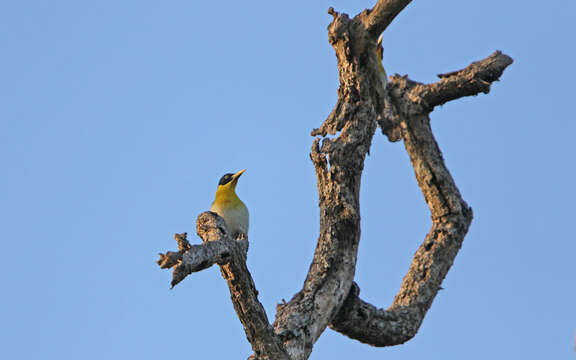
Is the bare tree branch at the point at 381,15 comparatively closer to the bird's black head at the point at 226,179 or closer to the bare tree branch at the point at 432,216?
the bare tree branch at the point at 432,216

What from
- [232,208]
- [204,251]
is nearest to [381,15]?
[204,251]

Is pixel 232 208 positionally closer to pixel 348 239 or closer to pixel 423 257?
pixel 423 257

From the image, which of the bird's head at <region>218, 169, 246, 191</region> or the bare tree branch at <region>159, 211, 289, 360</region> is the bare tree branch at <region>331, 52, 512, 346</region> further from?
the bird's head at <region>218, 169, 246, 191</region>

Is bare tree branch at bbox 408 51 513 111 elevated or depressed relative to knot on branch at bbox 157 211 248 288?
elevated

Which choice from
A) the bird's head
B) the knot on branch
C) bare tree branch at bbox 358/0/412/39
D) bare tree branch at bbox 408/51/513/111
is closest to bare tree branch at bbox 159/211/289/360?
the knot on branch

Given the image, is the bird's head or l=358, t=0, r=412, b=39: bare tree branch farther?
the bird's head

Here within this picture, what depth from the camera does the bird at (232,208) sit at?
844 cm

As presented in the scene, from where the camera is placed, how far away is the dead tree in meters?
4.51

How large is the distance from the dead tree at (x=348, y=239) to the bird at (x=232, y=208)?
2220 mm

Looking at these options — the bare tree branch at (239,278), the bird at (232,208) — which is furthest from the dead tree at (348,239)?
the bird at (232,208)

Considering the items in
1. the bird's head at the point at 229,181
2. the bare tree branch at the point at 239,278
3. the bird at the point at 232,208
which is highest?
the bird's head at the point at 229,181

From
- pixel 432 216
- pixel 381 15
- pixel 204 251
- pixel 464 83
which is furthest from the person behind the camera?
pixel 464 83

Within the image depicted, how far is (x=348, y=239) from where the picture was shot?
5.57 metres

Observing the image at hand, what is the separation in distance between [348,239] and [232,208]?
10.6 ft
